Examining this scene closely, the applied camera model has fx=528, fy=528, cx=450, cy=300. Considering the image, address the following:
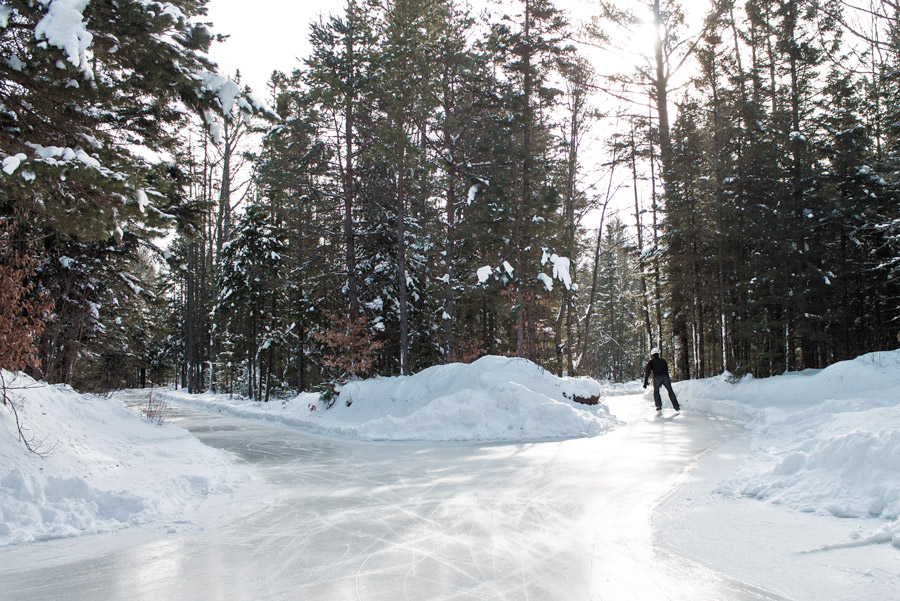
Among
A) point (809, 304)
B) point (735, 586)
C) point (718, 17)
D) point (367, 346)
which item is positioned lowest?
point (735, 586)

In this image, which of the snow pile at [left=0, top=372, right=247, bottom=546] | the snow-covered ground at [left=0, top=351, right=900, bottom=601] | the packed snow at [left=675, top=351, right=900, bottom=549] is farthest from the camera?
the snow pile at [left=0, top=372, right=247, bottom=546]

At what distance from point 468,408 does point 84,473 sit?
7946 millimetres

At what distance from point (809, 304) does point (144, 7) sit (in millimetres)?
22130

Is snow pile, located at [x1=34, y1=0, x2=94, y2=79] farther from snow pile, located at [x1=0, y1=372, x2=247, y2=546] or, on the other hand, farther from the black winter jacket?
the black winter jacket

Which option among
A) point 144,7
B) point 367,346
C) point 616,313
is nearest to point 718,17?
point 367,346

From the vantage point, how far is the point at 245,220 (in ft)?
90.6

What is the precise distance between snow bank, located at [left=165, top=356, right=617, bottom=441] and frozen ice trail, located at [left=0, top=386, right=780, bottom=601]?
3.57 meters

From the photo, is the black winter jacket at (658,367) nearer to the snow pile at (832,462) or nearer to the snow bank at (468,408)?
the snow bank at (468,408)

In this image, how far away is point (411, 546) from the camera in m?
4.41

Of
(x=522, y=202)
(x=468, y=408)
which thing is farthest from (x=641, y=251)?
(x=468, y=408)

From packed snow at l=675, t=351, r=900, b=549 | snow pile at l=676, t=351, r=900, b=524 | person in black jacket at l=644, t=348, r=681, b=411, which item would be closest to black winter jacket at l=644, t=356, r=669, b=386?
person in black jacket at l=644, t=348, r=681, b=411

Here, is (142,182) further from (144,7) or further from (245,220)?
(245,220)

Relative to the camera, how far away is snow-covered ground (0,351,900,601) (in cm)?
366

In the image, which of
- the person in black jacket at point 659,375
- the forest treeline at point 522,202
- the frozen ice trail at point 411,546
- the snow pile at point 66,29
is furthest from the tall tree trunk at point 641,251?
the snow pile at point 66,29
